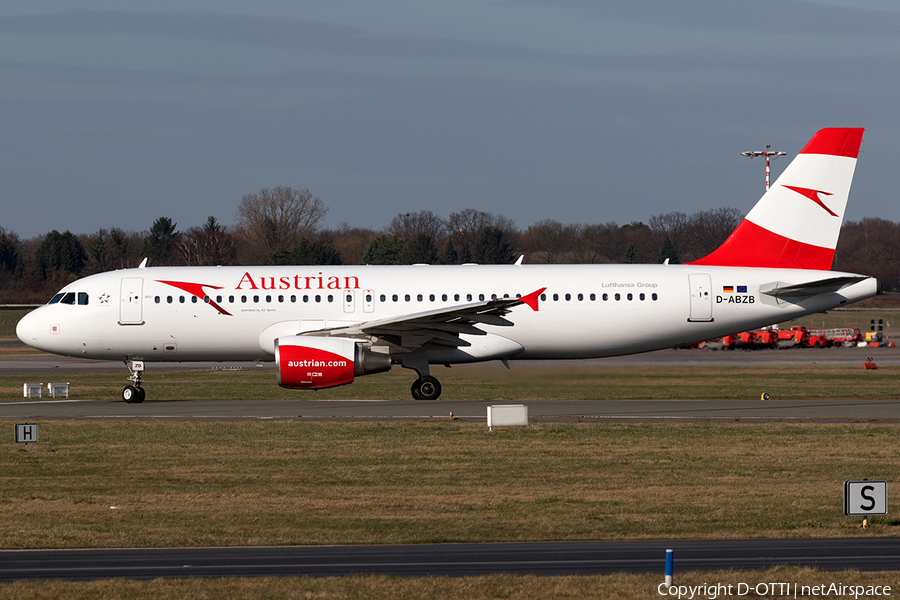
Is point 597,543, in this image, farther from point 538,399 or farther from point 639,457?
point 538,399

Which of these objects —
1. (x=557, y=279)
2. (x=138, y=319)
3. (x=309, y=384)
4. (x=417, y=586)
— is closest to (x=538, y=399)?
(x=557, y=279)

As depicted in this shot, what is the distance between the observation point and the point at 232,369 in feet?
168

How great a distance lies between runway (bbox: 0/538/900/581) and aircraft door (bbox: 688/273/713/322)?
18183 mm

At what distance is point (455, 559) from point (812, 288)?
21110 millimetres

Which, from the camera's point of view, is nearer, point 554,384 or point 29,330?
point 554,384

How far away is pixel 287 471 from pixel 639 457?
6.56 meters

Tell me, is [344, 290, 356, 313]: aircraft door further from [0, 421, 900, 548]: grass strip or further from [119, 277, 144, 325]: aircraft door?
[0, 421, 900, 548]: grass strip

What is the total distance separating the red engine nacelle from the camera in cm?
2791

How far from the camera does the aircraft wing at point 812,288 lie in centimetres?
2939

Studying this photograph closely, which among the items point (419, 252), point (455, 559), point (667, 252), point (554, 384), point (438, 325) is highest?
point (667, 252)

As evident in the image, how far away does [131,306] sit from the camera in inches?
1217

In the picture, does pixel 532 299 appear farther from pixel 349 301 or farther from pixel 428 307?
pixel 349 301

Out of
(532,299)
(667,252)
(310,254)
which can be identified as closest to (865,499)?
(532,299)

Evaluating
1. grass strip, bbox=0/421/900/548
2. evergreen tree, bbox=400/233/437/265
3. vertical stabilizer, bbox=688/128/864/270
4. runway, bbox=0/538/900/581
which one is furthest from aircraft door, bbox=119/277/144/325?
evergreen tree, bbox=400/233/437/265
